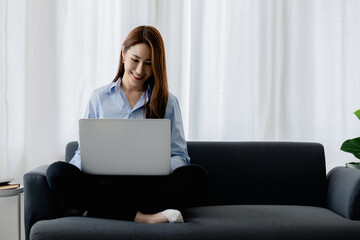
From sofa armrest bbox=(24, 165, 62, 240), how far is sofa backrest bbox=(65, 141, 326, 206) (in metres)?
0.50

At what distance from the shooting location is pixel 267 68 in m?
2.80

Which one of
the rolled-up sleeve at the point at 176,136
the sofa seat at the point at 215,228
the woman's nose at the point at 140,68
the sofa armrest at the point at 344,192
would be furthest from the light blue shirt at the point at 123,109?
the sofa armrest at the point at 344,192

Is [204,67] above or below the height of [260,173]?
above

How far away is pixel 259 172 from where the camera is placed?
7.79ft

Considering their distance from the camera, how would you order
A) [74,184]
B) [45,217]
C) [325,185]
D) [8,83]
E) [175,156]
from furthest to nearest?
[8,83] < [325,185] < [175,156] < [45,217] < [74,184]

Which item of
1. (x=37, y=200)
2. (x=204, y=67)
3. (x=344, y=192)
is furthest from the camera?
(x=204, y=67)

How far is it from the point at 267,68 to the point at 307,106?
0.38 m

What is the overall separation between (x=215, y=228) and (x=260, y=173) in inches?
28.6

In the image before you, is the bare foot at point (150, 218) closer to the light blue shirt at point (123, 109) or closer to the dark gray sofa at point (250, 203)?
the dark gray sofa at point (250, 203)

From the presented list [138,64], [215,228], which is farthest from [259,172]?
[138,64]

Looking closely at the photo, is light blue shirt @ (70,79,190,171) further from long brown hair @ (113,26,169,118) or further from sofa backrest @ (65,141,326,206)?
sofa backrest @ (65,141,326,206)

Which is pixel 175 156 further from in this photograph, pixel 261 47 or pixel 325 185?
pixel 261 47

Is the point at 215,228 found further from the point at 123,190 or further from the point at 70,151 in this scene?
the point at 70,151

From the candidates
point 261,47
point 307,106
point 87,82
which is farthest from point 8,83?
point 307,106
